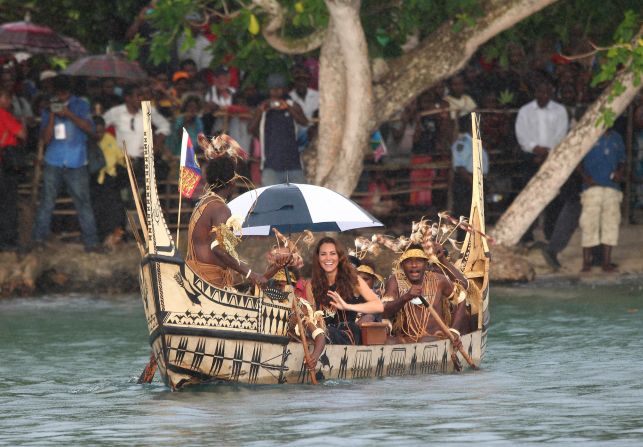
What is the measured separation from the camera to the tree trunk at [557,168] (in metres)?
23.5

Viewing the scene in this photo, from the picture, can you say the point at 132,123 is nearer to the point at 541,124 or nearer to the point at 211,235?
the point at 541,124

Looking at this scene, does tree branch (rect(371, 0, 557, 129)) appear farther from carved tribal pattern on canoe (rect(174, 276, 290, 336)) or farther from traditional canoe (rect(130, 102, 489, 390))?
carved tribal pattern on canoe (rect(174, 276, 290, 336))

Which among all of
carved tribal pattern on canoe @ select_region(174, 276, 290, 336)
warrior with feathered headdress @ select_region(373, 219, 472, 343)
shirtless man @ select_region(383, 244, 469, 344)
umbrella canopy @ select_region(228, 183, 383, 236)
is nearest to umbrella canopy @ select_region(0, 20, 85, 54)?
umbrella canopy @ select_region(228, 183, 383, 236)

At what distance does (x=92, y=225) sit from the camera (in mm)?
23156

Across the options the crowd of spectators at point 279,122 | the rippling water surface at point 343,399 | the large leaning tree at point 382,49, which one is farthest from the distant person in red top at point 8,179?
the rippling water surface at point 343,399

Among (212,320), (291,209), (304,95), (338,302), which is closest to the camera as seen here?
(212,320)

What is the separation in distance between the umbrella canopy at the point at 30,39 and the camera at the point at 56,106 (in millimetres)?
1211

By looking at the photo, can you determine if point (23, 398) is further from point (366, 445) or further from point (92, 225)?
point (92, 225)

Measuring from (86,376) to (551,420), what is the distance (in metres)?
4.72

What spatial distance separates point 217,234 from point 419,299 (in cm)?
196

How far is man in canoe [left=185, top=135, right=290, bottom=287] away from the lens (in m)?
15.5

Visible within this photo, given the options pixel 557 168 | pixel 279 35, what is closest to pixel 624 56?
pixel 557 168

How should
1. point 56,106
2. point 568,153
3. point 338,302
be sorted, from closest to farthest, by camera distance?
point 338,302 → point 56,106 → point 568,153

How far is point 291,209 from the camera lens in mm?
17062
